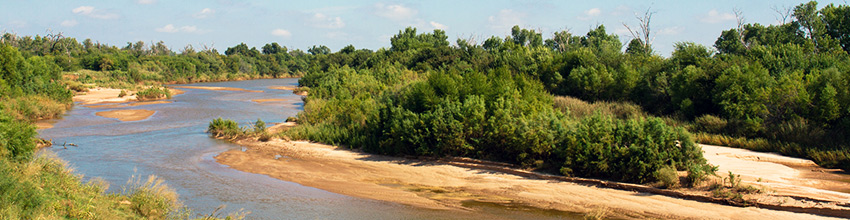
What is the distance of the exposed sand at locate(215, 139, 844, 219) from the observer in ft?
39.4

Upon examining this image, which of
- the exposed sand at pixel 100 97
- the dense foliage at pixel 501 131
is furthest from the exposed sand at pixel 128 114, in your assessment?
the dense foliage at pixel 501 131

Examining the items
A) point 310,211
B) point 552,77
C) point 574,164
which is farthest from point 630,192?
point 552,77

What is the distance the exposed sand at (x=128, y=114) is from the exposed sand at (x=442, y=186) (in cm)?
1502

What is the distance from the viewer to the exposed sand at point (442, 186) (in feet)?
39.4

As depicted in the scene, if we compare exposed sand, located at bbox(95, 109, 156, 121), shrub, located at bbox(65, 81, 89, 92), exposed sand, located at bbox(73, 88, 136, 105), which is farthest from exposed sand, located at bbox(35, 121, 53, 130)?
shrub, located at bbox(65, 81, 89, 92)

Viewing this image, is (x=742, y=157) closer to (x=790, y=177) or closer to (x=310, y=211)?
(x=790, y=177)

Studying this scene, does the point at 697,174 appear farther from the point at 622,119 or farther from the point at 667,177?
the point at 622,119

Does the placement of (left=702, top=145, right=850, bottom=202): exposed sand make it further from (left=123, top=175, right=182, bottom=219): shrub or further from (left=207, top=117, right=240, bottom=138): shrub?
(left=207, top=117, right=240, bottom=138): shrub

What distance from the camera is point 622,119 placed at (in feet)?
67.8

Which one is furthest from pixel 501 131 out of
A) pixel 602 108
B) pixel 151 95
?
pixel 151 95

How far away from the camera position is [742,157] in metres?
15.9

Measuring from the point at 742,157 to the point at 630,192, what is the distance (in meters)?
4.59

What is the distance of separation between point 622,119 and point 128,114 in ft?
89.9

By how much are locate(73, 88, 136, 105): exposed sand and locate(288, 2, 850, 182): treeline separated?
24.3 metres
